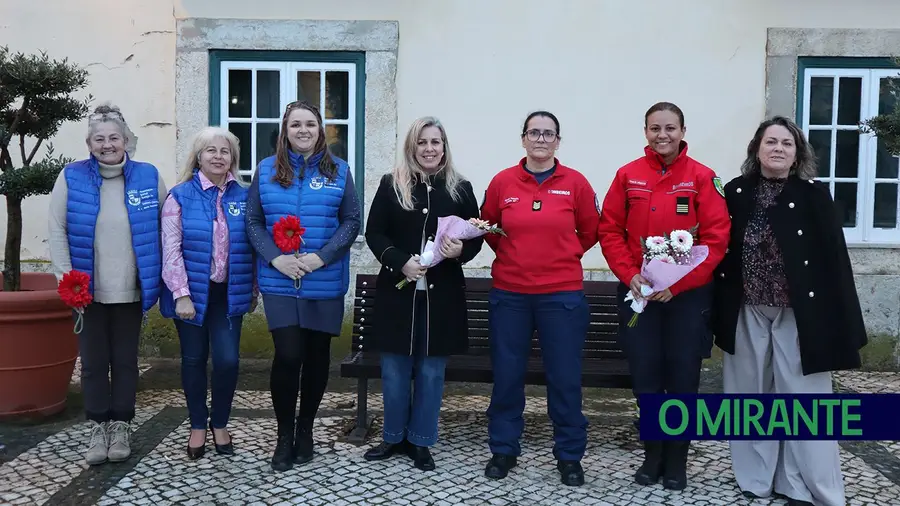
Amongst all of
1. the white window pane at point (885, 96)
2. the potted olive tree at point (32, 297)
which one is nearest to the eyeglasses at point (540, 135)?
the potted olive tree at point (32, 297)

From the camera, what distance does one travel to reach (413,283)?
3928 millimetres

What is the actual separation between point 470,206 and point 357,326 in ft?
4.30

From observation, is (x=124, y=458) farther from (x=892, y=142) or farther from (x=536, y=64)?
(x=892, y=142)

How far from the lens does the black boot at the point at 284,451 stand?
397cm

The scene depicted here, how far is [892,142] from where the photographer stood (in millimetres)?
4629

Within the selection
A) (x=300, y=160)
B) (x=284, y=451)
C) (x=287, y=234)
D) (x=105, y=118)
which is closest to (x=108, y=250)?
(x=105, y=118)

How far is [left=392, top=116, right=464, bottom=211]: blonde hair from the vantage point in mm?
3885

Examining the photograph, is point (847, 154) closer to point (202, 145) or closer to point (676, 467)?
point (676, 467)

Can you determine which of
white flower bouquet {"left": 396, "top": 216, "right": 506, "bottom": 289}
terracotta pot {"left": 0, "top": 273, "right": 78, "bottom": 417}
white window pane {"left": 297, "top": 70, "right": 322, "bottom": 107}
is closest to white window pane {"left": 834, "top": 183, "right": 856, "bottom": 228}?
white flower bouquet {"left": 396, "top": 216, "right": 506, "bottom": 289}

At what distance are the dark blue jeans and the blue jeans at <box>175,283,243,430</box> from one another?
1.40 metres

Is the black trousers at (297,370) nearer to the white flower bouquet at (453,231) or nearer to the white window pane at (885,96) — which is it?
the white flower bouquet at (453,231)

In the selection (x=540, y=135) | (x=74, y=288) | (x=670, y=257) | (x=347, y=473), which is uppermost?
(x=540, y=135)

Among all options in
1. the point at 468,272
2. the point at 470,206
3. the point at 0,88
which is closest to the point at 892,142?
the point at 470,206

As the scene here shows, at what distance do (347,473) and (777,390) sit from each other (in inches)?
85.1
